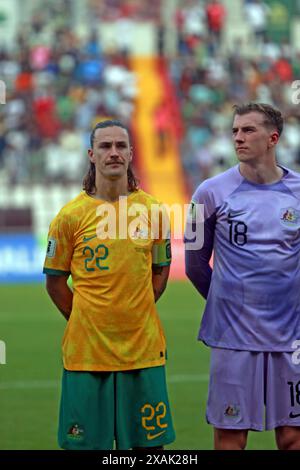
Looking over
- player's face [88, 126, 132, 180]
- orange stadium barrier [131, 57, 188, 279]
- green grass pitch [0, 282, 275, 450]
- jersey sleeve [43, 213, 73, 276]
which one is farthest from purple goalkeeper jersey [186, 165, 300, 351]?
orange stadium barrier [131, 57, 188, 279]

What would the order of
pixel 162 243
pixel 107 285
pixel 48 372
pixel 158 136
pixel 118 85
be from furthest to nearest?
pixel 118 85, pixel 158 136, pixel 48 372, pixel 162 243, pixel 107 285

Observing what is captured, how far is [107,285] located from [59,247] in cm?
32

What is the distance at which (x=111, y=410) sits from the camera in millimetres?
5898

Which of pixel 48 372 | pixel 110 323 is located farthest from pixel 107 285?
pixel 48 372

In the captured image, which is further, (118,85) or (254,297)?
(118,85)

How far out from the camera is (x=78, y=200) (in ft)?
19.8

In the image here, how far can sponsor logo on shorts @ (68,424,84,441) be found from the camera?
5.88m

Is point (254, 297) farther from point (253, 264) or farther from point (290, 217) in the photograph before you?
point (290, 217)

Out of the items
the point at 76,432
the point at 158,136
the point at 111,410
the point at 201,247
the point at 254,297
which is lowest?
the point at 76,432

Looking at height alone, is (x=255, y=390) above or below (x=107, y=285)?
below

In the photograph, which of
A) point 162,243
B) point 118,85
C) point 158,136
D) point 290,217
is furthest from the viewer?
point 118,85

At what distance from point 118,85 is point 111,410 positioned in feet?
74.4

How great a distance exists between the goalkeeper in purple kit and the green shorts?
32 centimetres

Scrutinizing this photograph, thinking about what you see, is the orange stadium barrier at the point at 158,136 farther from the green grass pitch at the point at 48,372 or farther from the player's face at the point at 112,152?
the player's face at the point at 112,152
